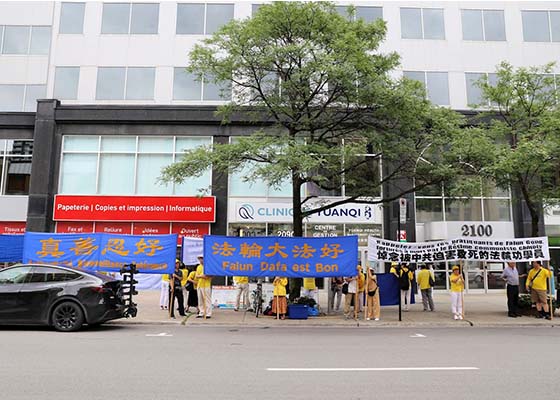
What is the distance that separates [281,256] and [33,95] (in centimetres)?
1884

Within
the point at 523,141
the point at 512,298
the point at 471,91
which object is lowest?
the point at 512,298

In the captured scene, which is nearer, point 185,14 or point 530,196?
point 530,196

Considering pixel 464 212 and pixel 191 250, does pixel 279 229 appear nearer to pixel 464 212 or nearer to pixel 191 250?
pixel 191 250

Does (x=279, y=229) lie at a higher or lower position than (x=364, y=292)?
higher

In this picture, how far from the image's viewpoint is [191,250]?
18.0 meters

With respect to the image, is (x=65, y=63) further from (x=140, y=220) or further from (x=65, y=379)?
(x=65, y=379)

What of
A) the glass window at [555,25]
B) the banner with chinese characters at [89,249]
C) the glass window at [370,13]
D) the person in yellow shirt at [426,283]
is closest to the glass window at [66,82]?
the banner with chinese characters at [89,249]

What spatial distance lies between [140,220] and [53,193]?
491cm

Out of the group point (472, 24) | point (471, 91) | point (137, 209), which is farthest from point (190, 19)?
point (471, 91)

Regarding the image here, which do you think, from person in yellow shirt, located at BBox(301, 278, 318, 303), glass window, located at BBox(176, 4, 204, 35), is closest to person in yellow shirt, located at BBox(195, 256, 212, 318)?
person in yellow shirt, located at BBox(301, 278, 318, 303)

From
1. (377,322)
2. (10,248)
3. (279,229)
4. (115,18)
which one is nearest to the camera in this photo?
(377,322)

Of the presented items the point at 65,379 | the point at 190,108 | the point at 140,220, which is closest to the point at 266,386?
the point at 65,379

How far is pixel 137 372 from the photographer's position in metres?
6.71

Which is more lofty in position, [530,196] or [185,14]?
[185,14]
